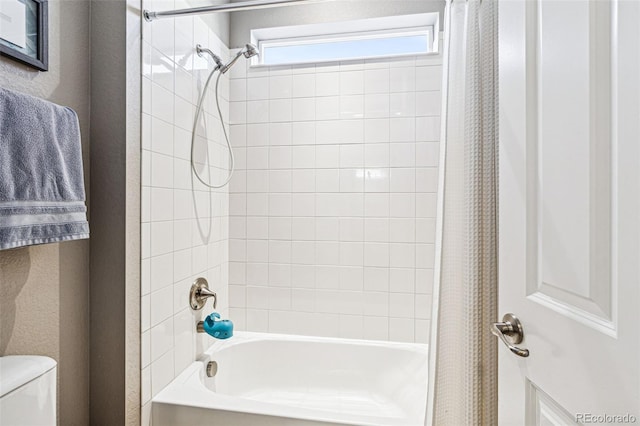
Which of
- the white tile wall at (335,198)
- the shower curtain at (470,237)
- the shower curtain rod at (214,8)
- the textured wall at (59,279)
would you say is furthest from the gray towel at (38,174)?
the white tile wall at (335,198)

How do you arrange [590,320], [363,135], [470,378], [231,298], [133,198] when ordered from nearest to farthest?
[590,320] → [470,378] → [133,198] → [363,135] → [231,298]

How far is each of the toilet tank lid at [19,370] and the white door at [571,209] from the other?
113 cm

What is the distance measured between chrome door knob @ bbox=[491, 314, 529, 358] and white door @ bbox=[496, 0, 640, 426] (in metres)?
0.02

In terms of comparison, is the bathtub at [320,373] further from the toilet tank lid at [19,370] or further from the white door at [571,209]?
the white door at [571,209]

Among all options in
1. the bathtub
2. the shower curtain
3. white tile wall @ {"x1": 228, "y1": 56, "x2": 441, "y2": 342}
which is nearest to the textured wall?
the bathtub

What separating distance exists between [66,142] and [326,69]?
1.49m

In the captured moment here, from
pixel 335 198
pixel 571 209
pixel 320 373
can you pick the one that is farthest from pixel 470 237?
pixel 320 373

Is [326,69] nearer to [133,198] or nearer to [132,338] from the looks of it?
[133,198]

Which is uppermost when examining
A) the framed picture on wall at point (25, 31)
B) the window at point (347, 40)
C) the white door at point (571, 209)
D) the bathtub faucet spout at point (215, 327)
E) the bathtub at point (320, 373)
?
the window at point (347, 40)

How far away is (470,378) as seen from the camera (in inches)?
45.9

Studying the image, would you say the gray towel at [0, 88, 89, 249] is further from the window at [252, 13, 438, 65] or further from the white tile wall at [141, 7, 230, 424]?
the window at [252, 13, 438, 65]

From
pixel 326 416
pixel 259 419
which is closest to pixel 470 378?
pixel 326 416

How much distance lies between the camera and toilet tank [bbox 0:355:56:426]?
2.69ft

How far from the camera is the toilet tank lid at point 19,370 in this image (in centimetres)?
83
